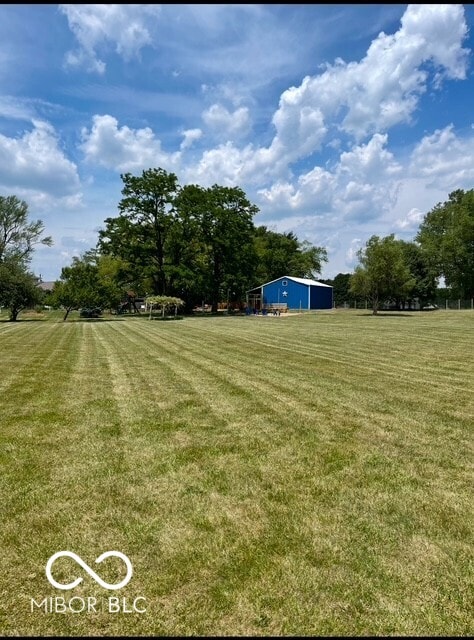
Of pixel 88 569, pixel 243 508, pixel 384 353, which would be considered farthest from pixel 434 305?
pixel 88 569

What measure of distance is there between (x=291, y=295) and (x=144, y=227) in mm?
19232

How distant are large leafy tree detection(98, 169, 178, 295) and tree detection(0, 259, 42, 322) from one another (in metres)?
7.96

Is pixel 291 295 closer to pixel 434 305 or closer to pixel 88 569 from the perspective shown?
pixel 434 305

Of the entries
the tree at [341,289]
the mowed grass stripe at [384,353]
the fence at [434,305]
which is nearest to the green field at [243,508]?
the mowed grass stripe at [384,353]

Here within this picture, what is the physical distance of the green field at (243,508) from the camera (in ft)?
8.07

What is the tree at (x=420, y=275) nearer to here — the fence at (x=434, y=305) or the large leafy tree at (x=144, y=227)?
the fence at (x=434, y=305)

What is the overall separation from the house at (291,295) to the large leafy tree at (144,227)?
14076 millimetres

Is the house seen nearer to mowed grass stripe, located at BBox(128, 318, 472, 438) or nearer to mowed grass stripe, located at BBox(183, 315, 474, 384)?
mowed grass stripe, located at BBox(183, 315, 474, 384)

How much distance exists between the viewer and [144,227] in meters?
43.1

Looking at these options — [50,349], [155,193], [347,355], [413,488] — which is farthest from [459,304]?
[413,488]

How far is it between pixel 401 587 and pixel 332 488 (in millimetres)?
1308

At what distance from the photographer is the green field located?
246 centimetres

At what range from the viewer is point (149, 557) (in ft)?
9.59

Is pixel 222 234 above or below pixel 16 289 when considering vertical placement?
above
